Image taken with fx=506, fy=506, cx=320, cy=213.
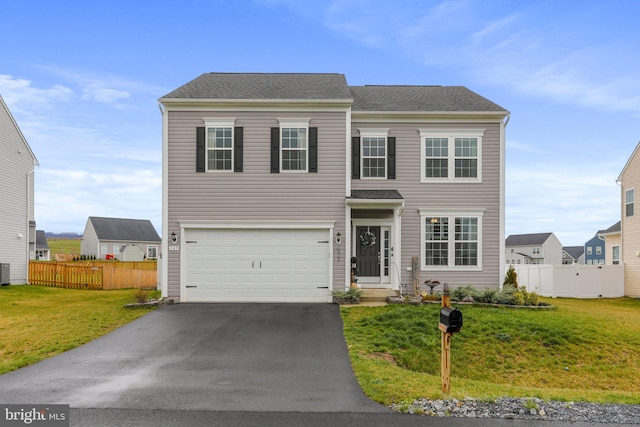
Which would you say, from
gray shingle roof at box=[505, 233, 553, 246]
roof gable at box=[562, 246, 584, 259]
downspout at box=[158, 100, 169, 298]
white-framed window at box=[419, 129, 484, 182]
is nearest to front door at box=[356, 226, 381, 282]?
white-framed window at box=[419, 129, 484, 182]

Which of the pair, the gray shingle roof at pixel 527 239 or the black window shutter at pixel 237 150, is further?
the gray shingle roof at pixel 527 239

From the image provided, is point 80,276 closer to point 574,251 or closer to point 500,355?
point 500,355

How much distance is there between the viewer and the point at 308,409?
672 cm

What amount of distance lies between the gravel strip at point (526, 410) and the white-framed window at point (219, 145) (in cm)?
1146

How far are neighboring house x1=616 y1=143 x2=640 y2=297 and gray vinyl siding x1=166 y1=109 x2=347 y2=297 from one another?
17034mm

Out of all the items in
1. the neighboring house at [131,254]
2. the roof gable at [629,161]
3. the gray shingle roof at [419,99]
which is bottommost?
the neighboring house at [131,254]

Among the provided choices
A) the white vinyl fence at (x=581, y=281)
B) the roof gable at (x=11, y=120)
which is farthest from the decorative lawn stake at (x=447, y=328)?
the roof gable at (x=11, y=120)

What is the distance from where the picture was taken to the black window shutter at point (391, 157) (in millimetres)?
17672

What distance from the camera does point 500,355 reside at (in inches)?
439

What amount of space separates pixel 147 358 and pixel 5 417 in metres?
3.30

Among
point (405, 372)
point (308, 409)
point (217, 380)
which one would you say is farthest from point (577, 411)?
point (217, 380)

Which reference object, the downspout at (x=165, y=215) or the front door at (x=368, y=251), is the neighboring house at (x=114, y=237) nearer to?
the downspout at (x=165, y=215)

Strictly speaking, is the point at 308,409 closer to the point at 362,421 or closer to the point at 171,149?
the point at 362,421

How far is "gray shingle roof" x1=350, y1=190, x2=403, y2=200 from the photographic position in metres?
16.4
